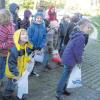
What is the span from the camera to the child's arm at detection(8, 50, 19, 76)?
6.12m

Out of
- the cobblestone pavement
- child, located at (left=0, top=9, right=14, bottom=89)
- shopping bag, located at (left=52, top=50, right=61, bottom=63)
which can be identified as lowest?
the cobblestone pavement

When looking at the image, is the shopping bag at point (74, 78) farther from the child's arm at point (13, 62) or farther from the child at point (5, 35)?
the child at point (5, 35)

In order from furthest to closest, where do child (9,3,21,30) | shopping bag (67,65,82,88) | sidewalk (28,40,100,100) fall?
child (9,3,21,30)
sidewalk (28,40,100,100)
shopping bag (67,65,82,88)

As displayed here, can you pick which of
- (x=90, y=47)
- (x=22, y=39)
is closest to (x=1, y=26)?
(x=22, y=39)

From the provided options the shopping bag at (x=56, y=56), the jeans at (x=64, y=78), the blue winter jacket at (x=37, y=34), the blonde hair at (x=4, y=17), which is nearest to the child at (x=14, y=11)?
the blue winter jacket at (x=37, y=34)

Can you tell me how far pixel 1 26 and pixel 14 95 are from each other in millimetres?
1382

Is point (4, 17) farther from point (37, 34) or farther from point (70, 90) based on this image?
point (70, 90)

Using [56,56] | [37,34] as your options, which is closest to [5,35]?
[37,34]

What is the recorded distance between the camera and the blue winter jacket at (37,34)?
25.8ft

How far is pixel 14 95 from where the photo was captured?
680 centimetres

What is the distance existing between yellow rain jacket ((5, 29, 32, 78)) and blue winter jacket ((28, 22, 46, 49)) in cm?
149

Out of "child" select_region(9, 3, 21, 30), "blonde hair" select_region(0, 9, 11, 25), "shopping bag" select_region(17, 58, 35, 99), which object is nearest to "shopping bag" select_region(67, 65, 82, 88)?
"shopping bag" select_region(17, 58, 35, 99)

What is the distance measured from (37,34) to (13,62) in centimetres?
186

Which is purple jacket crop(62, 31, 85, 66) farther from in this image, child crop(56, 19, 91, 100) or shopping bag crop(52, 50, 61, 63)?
shopping bag crop(52, 50, 61, 63)
